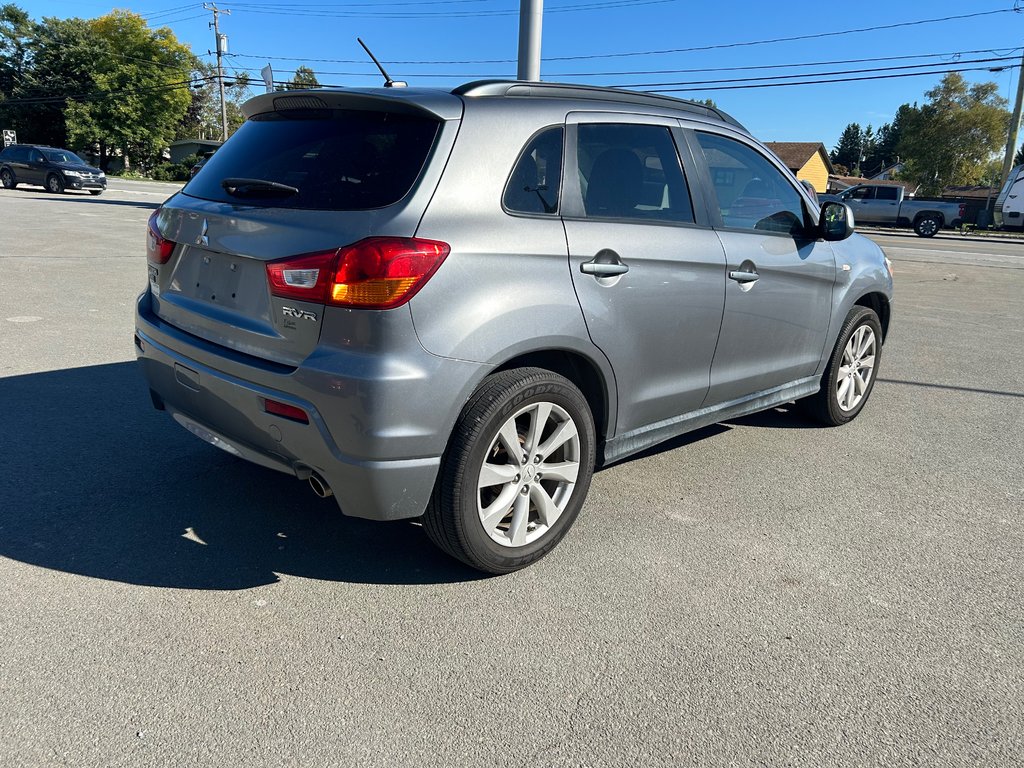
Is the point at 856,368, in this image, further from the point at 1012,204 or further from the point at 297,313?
the point at 1012,204

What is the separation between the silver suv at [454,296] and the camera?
263 cm

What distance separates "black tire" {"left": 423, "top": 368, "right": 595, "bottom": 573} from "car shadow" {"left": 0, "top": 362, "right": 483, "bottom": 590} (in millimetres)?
231

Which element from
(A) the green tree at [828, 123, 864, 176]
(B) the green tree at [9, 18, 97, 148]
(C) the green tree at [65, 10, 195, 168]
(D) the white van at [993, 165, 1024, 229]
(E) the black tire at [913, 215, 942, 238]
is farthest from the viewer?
(A) the green tree at [828, 123, 864, 176]

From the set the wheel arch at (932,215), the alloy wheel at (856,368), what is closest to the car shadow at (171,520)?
the alloy wheel at (856,368)

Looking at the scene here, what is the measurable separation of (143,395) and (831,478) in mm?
4203

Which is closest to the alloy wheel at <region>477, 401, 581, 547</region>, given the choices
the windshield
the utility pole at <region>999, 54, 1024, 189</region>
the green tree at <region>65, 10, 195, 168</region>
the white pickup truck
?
the windshield

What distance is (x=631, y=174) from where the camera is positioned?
3.44 meters

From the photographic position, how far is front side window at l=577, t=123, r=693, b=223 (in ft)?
10.7

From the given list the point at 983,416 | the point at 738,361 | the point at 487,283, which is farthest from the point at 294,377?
the point at 983,416

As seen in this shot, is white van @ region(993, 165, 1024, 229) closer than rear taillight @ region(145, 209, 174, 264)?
No

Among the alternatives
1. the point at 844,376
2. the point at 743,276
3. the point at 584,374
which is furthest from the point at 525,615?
the point at 844,376

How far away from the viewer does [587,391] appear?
3.34 meters

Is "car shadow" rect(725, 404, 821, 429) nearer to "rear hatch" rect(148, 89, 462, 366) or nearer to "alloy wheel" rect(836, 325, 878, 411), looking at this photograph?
"alloy wheel" rect(836, 325, 878, 411)

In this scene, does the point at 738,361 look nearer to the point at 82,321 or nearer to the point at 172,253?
the point at 172,253
